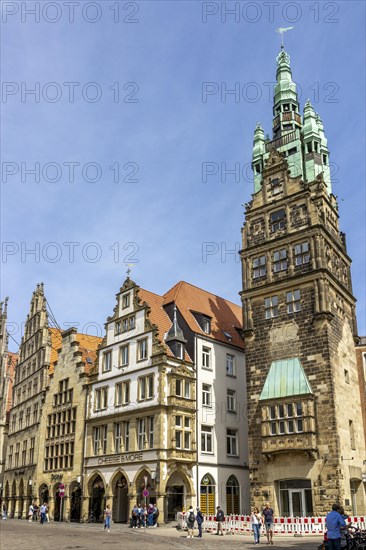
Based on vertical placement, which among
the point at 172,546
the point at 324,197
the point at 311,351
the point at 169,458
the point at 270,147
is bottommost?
the point at 172,546

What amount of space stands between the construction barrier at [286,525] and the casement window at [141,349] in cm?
1265

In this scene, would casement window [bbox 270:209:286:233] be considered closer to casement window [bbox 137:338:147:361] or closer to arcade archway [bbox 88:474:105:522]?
casement window [bbox 137:338:147:361]

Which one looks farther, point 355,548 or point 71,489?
point 71,489

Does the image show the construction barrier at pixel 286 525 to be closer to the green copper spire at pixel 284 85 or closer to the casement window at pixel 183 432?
the casement window at pixel 183 432

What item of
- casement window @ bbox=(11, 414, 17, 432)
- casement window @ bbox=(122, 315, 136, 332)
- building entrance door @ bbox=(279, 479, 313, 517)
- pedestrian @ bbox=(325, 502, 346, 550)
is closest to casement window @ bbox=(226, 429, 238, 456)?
building entrance door @ bbox=(279, 479, 313, 517)

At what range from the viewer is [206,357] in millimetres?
45656

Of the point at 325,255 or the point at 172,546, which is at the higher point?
the point at 325,255

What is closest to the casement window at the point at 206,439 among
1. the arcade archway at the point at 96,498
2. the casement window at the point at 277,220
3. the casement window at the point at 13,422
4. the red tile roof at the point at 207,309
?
the red tile roof at the point at 207,309

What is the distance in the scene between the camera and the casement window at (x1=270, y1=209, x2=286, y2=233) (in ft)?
144

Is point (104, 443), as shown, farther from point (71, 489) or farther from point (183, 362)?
point (183, 362)

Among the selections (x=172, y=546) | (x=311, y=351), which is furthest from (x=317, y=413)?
(x=172, y=546)

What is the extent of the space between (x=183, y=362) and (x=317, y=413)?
10752 millimetres

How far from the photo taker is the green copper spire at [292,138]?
45.9 meters

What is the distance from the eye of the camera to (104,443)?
1784 inches
